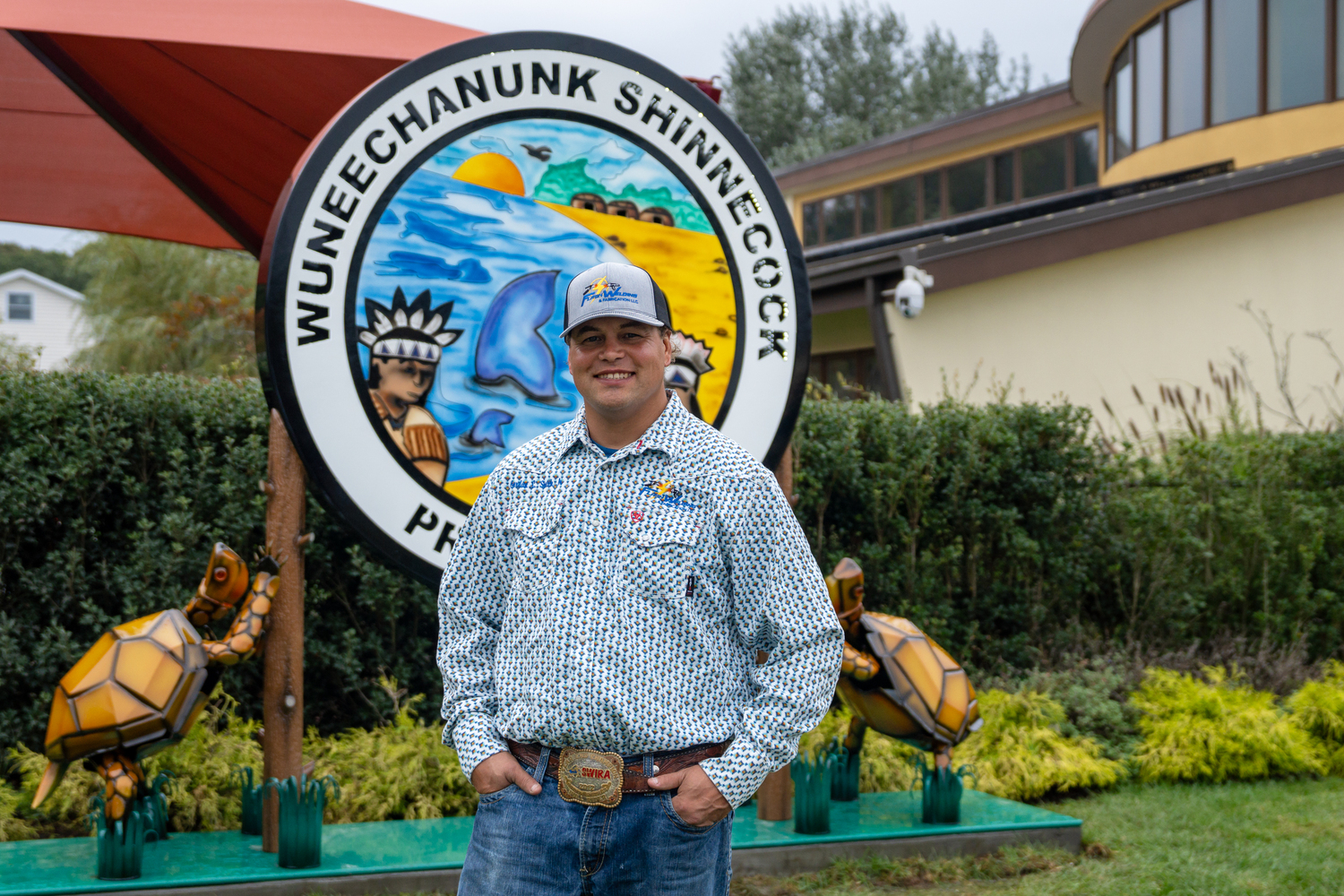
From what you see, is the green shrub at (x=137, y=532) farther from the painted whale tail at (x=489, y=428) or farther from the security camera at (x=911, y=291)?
the security camera at (x=911, y=291)

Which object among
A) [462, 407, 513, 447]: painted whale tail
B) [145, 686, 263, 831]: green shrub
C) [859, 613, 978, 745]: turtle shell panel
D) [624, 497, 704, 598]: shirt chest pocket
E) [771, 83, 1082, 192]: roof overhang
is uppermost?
[771, 83, 1082, 192]: roof overhang

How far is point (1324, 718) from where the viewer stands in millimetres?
6246

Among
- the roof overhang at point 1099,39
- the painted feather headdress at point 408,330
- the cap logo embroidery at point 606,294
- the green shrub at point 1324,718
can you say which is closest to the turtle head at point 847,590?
the painted feather headdress at point 408,330

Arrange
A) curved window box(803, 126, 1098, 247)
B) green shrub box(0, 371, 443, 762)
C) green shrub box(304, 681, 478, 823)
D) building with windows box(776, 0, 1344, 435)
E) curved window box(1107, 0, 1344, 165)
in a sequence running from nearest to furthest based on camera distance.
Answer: green shrub box(304, 681, 478, 823), green shrub box(0, 371, 443, 762), building with windows box(776, 0, 1344, 435), curved window box(1107, 0, 1344, 165), curved window box(803, 126, 1098, 247)

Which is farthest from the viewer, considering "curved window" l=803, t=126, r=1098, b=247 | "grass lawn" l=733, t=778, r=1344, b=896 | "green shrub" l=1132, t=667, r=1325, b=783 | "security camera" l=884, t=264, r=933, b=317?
"curved window" l=803, t=126, r=1098, b=247

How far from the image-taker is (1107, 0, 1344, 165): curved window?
1476 cm

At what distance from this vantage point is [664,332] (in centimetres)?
234

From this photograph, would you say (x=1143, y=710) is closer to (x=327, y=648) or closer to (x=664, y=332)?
(x=327, y=648)

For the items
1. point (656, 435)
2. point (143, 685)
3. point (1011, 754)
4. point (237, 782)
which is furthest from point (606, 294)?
point (1011, 754)

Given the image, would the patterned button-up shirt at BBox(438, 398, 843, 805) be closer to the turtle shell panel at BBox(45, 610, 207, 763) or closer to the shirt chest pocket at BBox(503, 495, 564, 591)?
the shirt chest pocket at BBox(503, 495, 564, 591)

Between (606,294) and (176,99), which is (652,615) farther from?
(176,99)

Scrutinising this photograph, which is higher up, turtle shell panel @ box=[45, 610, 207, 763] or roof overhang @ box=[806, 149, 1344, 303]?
roof overhang @ box=[806, 149, 1344, 303]

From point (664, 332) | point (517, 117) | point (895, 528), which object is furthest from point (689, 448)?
point (895, 528)

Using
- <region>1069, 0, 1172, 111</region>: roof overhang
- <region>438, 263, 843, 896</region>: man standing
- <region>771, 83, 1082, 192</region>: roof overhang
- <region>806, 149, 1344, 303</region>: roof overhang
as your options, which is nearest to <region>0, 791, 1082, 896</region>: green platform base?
<region>438, 263, 843, 896</region>: man standing
